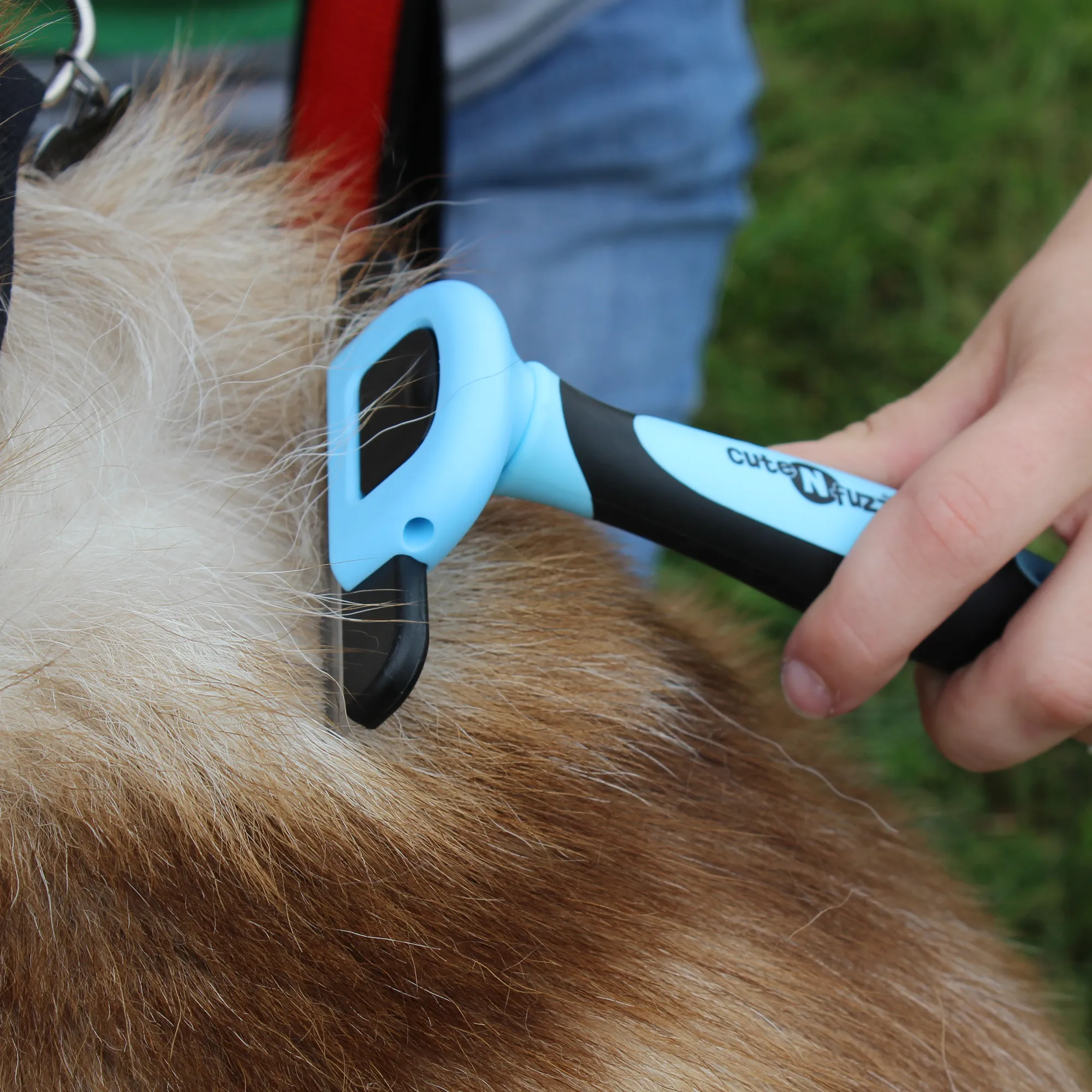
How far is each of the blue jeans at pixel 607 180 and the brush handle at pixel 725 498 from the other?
78 cm

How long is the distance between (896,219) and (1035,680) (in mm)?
2245

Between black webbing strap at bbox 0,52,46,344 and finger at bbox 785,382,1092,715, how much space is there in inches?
25.2

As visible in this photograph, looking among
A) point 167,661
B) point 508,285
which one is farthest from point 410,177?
point 167,661

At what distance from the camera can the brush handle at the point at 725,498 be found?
77 cm

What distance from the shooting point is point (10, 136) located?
73 centimetres

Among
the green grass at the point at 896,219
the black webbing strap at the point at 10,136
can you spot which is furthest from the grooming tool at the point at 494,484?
the green grass at the point at 896,219

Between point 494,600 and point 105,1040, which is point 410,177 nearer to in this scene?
point 494,600

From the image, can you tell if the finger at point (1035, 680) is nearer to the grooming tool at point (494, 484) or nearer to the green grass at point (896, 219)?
the grooming tool at point (494, 484)

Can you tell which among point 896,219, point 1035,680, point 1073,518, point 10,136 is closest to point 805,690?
point 1035,680

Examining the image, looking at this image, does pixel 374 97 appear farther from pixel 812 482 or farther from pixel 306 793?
pixel 306 793

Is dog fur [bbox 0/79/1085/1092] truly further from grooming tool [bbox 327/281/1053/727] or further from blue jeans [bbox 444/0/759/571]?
blue jeans [bbox 444/0/759/571]

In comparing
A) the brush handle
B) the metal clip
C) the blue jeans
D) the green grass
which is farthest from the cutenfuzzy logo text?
the green grass

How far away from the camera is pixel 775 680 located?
1132 mm

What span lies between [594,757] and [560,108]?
117cm
